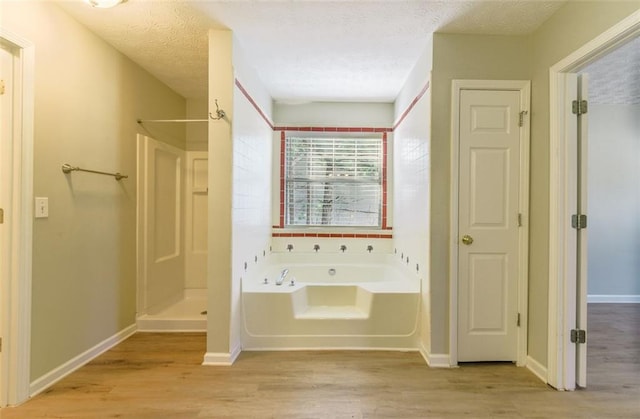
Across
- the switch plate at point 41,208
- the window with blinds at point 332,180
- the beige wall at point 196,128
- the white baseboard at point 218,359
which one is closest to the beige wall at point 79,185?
the switch plate at point 41,208

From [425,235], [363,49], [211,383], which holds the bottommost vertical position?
[211,383]

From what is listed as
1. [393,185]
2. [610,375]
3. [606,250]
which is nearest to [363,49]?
[393,185]

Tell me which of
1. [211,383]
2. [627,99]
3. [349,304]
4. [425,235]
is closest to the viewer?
[211,383]

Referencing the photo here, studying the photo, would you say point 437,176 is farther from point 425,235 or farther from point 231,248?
point 231,248

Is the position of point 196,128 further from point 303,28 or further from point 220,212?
point 303,28

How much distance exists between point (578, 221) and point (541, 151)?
492mm

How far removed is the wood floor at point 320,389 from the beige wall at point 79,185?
1.05 ft

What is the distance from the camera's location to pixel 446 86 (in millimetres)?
2215

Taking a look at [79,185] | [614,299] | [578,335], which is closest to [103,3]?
[79,185]

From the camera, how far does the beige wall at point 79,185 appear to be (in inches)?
73.7

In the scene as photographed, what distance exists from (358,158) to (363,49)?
147 cm

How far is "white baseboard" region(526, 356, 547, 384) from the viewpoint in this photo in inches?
80.0

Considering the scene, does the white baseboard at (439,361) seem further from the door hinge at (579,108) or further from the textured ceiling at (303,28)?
the textured ceiling at (303,28)

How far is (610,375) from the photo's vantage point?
6.98ft
